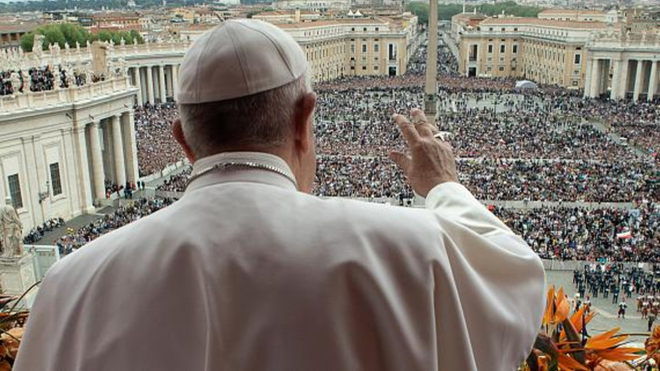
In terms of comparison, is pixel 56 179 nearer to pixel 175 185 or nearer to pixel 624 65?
pixel 175 185

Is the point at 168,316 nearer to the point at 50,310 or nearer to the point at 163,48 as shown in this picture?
the point at 50,310

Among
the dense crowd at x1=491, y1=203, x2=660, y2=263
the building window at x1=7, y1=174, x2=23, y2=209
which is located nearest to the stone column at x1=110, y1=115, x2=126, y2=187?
the building window at x1=7, y1=174, x2=23, y2=209

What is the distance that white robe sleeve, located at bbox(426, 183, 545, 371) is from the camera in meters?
1.51

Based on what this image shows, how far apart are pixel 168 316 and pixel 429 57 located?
22.0m

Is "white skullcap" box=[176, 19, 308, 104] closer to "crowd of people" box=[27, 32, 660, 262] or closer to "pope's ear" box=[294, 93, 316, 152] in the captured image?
"pope's ear" box=[294, 93, 316, 152]

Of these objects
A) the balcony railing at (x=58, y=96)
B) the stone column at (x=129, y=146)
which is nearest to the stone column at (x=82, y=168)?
the balcony railing at (x=58, y=96)

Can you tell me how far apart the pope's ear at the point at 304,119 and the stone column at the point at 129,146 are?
27.0 metres

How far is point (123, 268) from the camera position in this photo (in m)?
1.50

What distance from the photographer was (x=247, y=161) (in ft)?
5.23

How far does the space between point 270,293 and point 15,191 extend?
73.7ft

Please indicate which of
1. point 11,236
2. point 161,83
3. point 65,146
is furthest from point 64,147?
point 161,83

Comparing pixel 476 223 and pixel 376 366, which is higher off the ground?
pixel 476 223

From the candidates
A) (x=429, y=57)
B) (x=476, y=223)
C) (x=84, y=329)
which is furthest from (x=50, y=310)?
(x=429, y=57)

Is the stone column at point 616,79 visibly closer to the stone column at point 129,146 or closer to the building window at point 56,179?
the stone column at point 129,146
